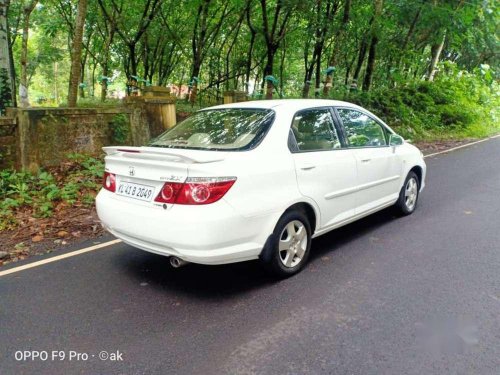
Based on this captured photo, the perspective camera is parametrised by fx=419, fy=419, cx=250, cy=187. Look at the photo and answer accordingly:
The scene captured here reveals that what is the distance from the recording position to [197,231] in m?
3.24

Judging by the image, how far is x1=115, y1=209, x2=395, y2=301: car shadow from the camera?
3727 mm

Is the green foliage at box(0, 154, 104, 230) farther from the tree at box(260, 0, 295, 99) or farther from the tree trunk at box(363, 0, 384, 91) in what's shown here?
the tree trunk at box(363, 0, 384, 91)

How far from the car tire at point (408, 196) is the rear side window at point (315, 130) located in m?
1.75

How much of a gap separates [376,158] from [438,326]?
2400mm

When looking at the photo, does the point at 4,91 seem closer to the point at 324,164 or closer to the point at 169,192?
the point at 169,192

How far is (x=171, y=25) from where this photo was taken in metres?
18.9

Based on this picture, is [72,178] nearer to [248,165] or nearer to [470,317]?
[248,165]

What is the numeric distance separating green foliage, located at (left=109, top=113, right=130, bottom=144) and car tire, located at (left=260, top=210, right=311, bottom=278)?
18.8 ft

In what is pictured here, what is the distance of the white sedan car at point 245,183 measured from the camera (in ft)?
10.8

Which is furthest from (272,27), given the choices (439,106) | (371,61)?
(439,106)

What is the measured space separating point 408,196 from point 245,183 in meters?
3.40

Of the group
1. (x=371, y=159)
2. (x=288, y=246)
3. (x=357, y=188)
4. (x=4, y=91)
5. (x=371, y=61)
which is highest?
(x=371, y=61)

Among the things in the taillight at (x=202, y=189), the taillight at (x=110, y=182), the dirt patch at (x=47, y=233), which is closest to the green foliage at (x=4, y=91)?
the dirt patch at (x=47, y=233)

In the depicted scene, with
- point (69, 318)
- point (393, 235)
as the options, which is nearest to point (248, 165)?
point (69, 318)
